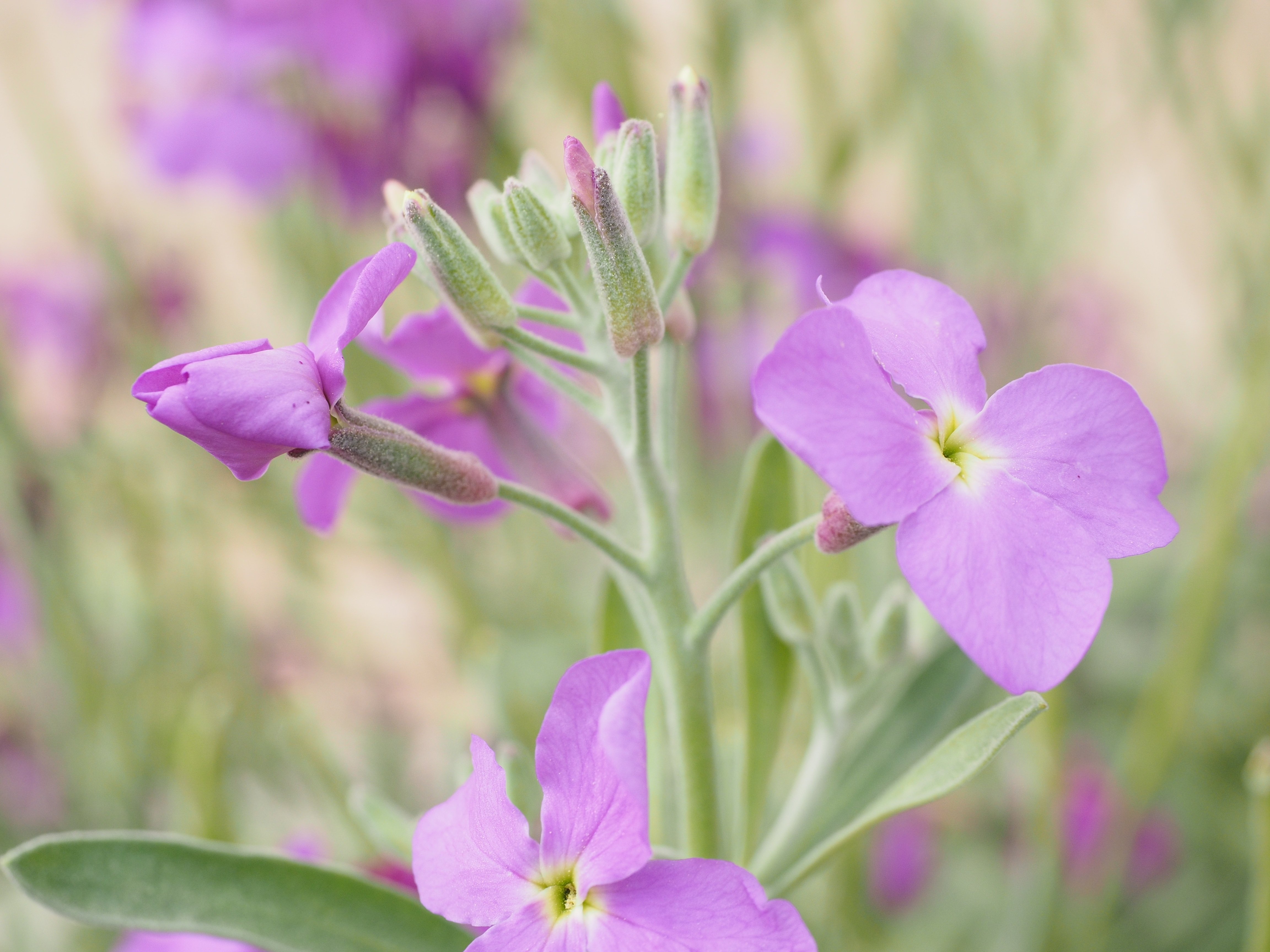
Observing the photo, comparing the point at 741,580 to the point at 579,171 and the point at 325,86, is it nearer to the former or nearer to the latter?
the point at 579,171

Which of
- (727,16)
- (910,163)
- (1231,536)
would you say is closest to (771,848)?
(1231,536)

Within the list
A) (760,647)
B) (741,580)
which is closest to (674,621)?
(741,580)

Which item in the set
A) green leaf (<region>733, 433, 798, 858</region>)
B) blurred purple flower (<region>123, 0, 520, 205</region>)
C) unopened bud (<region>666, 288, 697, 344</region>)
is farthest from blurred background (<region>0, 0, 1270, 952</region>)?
unopened bud (<region>666, 288, 697, 344</region>)

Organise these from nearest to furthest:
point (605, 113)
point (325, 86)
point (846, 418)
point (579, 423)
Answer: point (846, 418), point (605, 113), point (325, 86), point (579, 423)

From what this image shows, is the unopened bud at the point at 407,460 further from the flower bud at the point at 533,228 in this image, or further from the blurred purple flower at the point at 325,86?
the blurred purple flower at the point at 325,86

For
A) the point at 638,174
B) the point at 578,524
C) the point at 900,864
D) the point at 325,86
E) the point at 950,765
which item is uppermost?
the point at 325,86

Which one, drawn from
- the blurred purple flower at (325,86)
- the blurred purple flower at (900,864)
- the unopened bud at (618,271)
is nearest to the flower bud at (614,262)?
the unopened bud at (618,271)

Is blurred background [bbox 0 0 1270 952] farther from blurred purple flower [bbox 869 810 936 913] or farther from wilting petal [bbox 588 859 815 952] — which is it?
wilting petal [bbox 588 859 815 952]

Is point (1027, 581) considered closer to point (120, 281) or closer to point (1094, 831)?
point (1094, 831)
